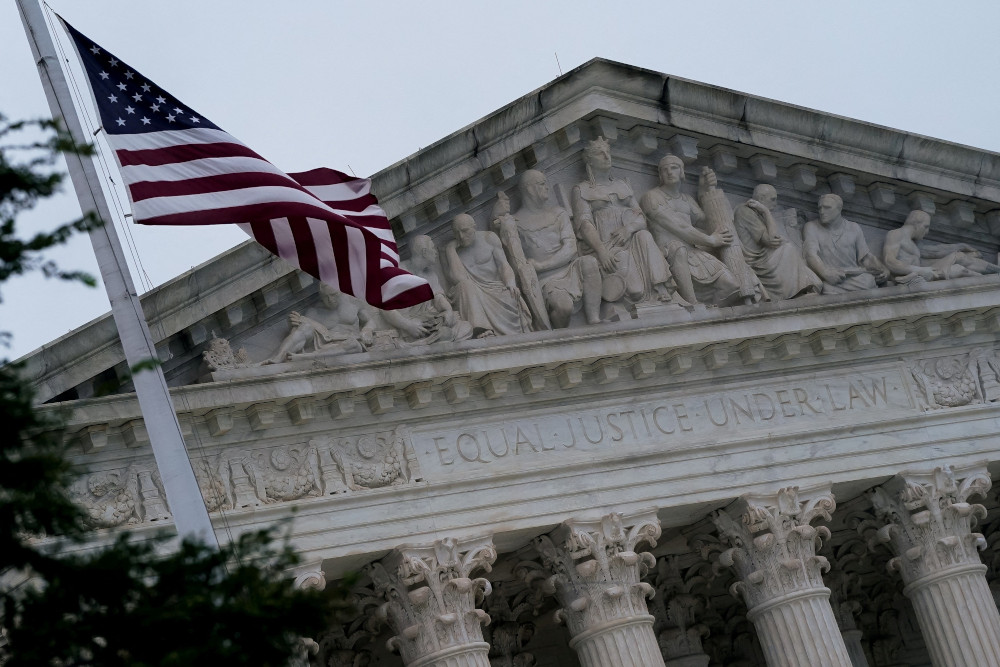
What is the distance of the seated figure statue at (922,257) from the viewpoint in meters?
24.2

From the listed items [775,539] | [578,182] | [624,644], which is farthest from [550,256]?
[624,644]

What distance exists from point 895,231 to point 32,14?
496 inches

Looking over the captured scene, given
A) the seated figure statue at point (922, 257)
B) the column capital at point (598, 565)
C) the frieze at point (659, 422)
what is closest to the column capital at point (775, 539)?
the frieze at point (659, 422)

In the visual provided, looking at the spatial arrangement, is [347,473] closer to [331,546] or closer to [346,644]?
[331,546]

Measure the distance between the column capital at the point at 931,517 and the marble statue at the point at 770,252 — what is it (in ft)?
9.36

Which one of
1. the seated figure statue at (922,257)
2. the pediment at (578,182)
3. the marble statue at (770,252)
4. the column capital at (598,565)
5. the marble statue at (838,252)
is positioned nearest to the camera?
the pediment at (578,182)

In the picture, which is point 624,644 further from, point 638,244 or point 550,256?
point 638,244

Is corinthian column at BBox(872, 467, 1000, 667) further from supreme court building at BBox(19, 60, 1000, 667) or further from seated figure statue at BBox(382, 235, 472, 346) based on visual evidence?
seated figure statue at BBox(382, 235, 472, 346)

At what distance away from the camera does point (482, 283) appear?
2203 centimetres

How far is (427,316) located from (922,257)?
7.64m

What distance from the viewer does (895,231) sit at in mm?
24578

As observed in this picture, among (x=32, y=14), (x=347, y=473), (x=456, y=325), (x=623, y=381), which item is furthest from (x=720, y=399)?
(x=32, y=14)

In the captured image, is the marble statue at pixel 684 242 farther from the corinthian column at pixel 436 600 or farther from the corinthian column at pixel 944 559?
the corinthian column at pixel 436 600

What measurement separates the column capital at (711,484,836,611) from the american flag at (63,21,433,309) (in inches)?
238
